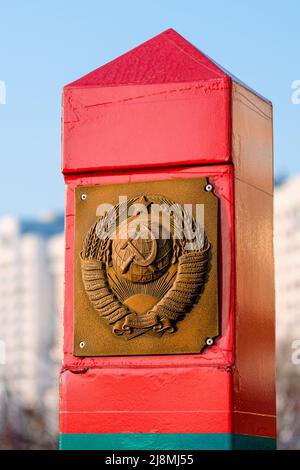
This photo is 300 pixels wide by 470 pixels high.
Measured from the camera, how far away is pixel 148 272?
5219 mm

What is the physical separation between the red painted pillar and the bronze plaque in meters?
0.04

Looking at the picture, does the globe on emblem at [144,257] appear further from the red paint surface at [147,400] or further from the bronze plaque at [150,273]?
the red paint surface at [147,400]

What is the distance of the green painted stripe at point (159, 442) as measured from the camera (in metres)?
5.09

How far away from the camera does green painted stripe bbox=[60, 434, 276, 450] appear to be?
5.09 metres

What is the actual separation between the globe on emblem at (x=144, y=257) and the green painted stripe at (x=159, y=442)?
1.89 ft

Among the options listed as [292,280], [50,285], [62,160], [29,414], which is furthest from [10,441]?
[50,285]

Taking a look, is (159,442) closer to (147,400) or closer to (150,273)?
(147,400)

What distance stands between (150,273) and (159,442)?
616 mm

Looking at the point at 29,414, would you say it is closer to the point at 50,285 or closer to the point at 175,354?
the point at 175,354

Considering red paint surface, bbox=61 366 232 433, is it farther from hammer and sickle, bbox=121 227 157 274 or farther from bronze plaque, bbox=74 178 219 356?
hammer and sickle, bbox=121 227 157 274

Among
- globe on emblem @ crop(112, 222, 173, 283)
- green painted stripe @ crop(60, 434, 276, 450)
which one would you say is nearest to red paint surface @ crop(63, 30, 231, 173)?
globe on emblem @ crop(112, 222, 173, 283)

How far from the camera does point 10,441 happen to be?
20.3 meters

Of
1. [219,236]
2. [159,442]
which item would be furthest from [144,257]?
[159,442]

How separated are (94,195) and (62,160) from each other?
200mm
